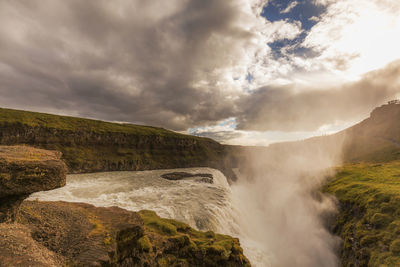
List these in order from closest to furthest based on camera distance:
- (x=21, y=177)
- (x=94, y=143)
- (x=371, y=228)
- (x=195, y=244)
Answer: (x=21, y=177) < (x=195, y=244) < (x=371, y=228) < (x=94, y=143)

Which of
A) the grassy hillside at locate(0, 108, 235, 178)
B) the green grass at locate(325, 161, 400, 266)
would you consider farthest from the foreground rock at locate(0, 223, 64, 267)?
the grassy hillside at locate(0, 108, 235, 178)

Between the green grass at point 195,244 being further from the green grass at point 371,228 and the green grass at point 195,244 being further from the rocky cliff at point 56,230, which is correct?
the green grass at point 371,228

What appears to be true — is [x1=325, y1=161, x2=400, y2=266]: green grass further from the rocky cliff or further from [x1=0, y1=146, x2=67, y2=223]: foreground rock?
[x1=0, y1=146, x2=67, y2=223]: foreground rock

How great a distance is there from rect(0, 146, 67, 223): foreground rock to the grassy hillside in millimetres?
58448

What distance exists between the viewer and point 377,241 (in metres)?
16.3

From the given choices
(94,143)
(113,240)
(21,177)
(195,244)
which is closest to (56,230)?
(113,240)

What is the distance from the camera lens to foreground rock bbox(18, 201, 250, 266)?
7.31m

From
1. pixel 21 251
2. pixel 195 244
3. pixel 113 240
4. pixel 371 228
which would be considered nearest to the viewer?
pixel 21 251

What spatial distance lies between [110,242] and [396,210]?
2915cm

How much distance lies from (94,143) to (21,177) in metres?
75.4

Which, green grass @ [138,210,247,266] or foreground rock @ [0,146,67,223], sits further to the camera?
green grass @ [138,210,247,266]

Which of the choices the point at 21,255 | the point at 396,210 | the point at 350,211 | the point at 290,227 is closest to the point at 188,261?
the point at 21,255

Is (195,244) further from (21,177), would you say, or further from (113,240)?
(21,177)

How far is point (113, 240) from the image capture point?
836 centimetres
